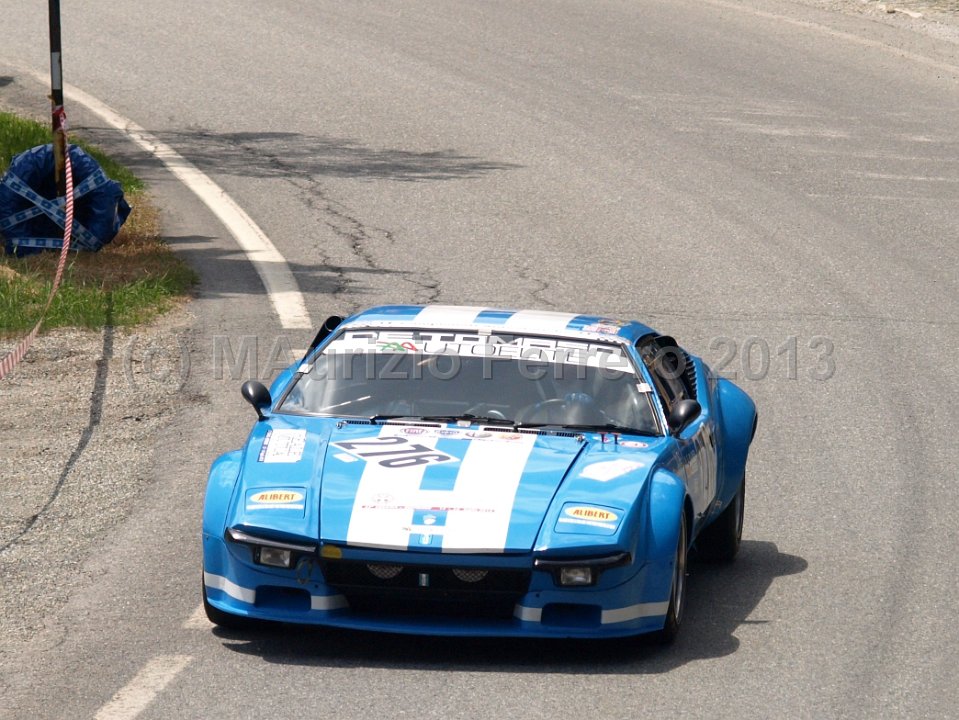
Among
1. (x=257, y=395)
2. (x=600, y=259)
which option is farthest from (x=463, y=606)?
(x=600, y=259)

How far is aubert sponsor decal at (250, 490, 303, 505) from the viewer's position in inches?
267

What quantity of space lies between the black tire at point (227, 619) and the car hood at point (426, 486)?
0.39 meters

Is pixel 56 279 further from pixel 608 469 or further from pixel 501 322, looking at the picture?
pixel 608 469

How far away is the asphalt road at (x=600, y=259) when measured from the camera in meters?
6.52

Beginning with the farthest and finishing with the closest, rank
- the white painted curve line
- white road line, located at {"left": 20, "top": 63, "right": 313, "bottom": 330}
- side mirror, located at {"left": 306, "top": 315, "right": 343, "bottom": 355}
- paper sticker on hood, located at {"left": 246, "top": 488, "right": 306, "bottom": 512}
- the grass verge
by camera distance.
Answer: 1. white road line, located at {"left": 20, "top": 63, "right": 313, "bottom": 330}
2. the grass verge
3. side mirror, located at {"left": 306, "top": 315, "right": 343, "bottom": 355}
4. paper sticker on hood, located at {"left": 246, "top": 488, "right": 306, "bottom": 512}
5. the white painted curve line

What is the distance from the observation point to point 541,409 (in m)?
7.68

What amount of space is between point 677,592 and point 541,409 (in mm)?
1194

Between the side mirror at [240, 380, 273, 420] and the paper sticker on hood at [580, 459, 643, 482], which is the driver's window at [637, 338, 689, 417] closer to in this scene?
the paper sticker on hood at [580, 459, 643, 482]

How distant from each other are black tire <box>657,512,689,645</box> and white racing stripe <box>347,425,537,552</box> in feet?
2.43

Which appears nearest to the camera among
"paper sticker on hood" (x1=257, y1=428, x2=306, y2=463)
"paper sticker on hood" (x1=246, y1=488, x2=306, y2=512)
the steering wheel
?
"paper sticker on hood" (x1=246, y1=488, x2=306, y2=512)

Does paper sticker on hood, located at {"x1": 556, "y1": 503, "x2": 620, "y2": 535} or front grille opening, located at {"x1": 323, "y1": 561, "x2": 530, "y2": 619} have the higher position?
paper sticker on hood, located at {"x1": 556, "y1": 503, "x2": 620, "y2": 535}

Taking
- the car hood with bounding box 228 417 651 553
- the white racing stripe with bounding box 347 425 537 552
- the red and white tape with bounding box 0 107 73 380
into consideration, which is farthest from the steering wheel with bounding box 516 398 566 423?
the red and white tape with bounding box 0 107 73 380

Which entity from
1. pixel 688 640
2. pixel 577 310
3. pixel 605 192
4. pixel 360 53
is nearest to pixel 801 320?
pixel 577 310

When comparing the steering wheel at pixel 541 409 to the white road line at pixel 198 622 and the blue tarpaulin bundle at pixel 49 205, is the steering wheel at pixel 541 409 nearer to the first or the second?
the white road line at pixel 198 622
